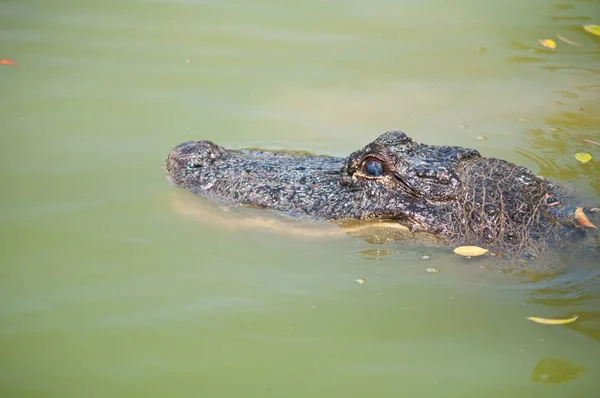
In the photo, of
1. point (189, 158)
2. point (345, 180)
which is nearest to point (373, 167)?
point (345, 180)

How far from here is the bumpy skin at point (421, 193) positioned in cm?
486

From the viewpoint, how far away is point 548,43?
9.17 metres

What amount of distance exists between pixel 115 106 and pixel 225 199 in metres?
2.82

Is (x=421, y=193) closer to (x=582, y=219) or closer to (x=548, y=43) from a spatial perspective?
(x=582, y=219)

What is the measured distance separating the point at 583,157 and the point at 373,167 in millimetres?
2775

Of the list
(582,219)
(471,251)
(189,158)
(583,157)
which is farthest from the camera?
(583,157)

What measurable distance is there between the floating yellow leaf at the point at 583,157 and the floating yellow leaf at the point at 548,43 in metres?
3.06

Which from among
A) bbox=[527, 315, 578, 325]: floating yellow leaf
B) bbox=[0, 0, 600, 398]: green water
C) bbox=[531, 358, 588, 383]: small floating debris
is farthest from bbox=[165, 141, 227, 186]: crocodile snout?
bbox=[531, 358, 588, 383]: small floating debris

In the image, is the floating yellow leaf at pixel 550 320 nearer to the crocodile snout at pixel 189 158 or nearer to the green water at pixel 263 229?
the green water at pixel 263 229

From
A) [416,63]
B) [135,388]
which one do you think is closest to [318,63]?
[416,63]

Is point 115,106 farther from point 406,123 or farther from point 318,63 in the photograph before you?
point 406,123

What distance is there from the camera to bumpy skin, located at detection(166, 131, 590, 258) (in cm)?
486

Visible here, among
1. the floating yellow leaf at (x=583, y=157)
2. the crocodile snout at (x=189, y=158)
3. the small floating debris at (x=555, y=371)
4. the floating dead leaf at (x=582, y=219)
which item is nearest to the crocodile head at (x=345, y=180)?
the crocodile snout at (x=189, y=158)

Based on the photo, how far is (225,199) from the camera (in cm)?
537
